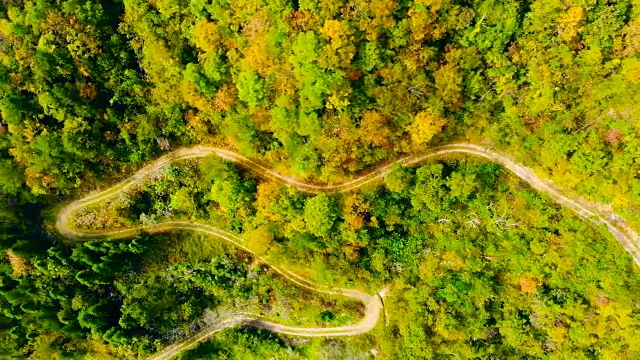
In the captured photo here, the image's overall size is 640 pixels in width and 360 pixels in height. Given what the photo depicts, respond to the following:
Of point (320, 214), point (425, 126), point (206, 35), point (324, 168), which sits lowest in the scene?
point (320, 214)

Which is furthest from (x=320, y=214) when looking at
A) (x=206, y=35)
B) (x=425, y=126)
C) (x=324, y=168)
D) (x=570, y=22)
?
(x=570, y=22)

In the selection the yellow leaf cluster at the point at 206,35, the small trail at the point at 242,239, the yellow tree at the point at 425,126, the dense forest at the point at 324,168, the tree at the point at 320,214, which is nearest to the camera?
the dense forest at the point at 324,168

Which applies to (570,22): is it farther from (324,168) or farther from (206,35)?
(206,35)

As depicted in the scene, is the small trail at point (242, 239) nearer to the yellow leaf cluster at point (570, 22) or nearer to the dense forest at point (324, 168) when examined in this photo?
the dense forest at point (324, 168)

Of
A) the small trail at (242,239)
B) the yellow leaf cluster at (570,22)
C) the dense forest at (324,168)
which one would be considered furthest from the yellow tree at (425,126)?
the yellow leaf cluster at (570,22)

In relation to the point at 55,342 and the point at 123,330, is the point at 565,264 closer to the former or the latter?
the point at 123,330

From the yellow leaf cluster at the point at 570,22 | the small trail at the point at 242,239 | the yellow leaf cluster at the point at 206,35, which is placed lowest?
the small trail at the point at 242,239

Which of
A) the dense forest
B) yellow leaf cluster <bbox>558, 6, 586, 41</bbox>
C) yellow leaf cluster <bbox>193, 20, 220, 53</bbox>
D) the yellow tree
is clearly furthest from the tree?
yellow leaf cluster <bbox>558, 6, 586, 41</bbox>

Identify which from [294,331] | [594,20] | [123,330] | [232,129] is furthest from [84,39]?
[594,20]
